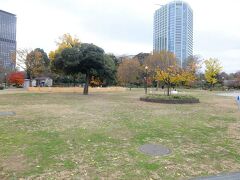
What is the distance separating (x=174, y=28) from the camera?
51.7 metres

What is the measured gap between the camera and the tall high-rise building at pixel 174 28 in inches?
1954

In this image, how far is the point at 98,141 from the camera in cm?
627

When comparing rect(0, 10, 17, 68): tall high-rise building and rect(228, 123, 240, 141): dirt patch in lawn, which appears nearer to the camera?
rect(228, 123, 240, 141): dirt patch in lawn

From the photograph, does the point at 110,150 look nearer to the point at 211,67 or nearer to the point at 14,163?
the point at 14,163

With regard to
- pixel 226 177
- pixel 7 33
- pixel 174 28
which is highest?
pixel 7 33

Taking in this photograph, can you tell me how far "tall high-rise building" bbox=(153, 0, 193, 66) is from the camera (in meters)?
49.6

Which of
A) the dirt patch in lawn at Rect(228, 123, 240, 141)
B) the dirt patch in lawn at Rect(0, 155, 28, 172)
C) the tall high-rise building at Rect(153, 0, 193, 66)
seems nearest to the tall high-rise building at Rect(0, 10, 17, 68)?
the tall high-rise building at Rect(153, 0, 193, 66)

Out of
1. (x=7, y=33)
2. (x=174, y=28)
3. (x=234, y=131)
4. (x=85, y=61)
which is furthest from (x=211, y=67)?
(x=7, y=33)

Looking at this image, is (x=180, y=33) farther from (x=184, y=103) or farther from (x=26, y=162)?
(x=26, y=162)

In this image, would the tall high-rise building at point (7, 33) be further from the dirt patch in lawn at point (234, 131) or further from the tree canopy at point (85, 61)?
the dirt patch in lawn at point (234, 131)

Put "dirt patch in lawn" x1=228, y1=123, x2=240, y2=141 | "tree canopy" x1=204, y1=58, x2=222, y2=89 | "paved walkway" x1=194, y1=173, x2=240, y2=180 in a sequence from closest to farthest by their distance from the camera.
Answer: "paved walkway" x1=194, y1=173, x2=240, y2=180
"dirt patch in lawn" x1=228, y1=123, x2=240, y2=141
"tree canopy" x1=204, y1=58, x2=222, y2=89

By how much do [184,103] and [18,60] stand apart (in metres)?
36.4

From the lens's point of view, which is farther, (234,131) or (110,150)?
(234,131)

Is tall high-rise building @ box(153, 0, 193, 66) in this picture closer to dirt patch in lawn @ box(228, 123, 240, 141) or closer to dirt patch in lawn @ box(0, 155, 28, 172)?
dirt patch in lawn @ box(228, 123, 240, 141)
